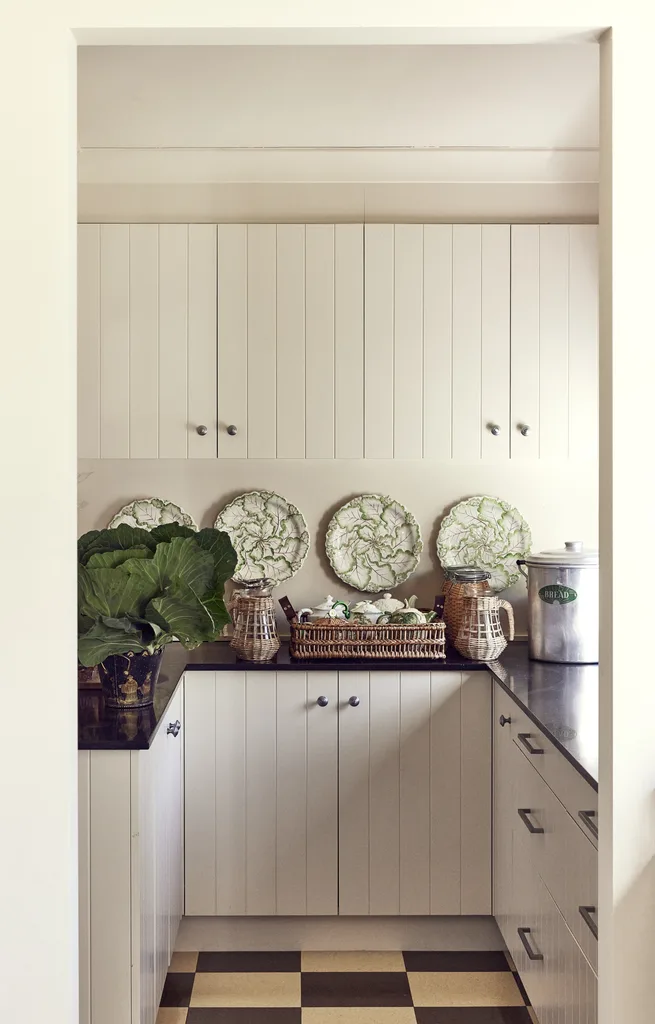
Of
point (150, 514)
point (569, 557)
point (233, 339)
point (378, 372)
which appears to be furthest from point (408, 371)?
point (150, 514)

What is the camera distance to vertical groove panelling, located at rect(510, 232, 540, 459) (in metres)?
3.04

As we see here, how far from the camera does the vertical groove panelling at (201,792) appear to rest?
8.91 ft

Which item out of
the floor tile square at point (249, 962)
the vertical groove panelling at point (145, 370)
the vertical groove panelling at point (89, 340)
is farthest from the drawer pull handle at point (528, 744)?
the vertical groove panelling at point (89, 340)

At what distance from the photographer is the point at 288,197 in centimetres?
311

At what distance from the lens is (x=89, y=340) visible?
3.02 m

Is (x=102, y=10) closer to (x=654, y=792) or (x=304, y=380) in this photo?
(x=654, y=792)

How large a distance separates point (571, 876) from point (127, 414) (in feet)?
6.58

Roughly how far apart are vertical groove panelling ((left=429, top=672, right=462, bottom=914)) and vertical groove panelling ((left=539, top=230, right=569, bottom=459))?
2.99 ft

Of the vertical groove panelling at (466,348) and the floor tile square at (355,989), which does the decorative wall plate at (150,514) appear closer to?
the vertical groove panelling at (466,348)

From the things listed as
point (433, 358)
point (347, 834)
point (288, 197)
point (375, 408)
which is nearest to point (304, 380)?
point (375, 408)

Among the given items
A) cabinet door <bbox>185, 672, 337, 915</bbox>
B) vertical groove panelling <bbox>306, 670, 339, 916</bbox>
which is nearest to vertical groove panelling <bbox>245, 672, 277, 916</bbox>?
cabinet door <bbox>185, 672, 337, 915</bbox>

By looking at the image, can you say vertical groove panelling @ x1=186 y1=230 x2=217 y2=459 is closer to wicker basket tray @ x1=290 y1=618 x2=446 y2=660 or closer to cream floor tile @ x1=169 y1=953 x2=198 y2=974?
wicker basket tray @ x1=290 y1=618 x2=446 y2=660

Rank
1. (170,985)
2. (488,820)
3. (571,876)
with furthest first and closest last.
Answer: (488,820) < (170,985) < (571,876)

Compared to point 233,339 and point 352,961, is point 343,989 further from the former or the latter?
point 233,339
